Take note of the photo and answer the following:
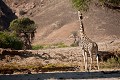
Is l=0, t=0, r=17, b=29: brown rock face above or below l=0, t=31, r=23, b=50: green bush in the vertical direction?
above

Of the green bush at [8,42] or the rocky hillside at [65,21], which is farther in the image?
the rocky hillside at [65,21]

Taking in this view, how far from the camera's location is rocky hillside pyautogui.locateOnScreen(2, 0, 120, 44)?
97.4m

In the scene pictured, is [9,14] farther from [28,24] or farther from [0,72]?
[0,72]

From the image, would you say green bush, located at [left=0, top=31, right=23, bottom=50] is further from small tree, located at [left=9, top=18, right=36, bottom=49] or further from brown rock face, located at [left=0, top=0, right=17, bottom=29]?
brown rock face, located at [left=0, top=0, right=17, bottom=29]

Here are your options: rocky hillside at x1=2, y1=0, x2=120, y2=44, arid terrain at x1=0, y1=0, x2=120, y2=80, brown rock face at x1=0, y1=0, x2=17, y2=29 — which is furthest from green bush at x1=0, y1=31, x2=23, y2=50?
brown rock face at x1=0, y1=0, x2=17, y2=29

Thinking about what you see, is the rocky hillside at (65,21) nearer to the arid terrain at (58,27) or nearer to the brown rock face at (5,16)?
the arid terrain at (58,27)

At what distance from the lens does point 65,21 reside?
11169cm

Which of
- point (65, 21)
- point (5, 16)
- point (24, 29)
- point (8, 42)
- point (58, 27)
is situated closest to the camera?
point (8, 42)

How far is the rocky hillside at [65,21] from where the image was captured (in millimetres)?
97438

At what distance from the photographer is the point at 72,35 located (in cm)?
9950

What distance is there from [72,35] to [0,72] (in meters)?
72.0

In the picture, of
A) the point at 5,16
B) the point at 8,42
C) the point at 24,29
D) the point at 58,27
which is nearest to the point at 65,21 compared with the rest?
the point at 58,27

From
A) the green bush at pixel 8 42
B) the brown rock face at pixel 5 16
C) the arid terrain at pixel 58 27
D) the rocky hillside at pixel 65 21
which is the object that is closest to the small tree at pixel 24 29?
the arid terrain at pixel 58 27

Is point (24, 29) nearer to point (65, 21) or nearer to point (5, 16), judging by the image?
point (65, 21)
